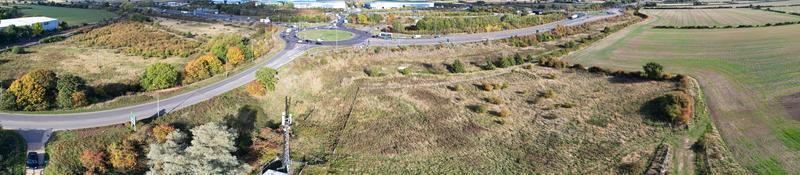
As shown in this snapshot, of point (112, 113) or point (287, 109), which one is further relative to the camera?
point (287, 109)

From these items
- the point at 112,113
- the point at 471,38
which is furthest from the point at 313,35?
the point at 112,113

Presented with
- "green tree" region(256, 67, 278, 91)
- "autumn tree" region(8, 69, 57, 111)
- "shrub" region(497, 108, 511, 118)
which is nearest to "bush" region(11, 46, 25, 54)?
"autumn tree" region(8, 69, 57, 111)

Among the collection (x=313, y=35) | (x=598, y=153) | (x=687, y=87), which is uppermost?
(x=313, y=35)

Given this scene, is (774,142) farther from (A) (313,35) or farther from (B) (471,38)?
(A) (313,35)

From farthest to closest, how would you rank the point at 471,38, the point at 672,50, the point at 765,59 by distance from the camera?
the point at 471,38, the point at 672,50, the point at 765,59

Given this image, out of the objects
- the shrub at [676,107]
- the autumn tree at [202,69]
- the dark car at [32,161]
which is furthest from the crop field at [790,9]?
the dark car at [32,161]

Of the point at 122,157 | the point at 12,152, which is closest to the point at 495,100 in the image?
the point at 122,157
